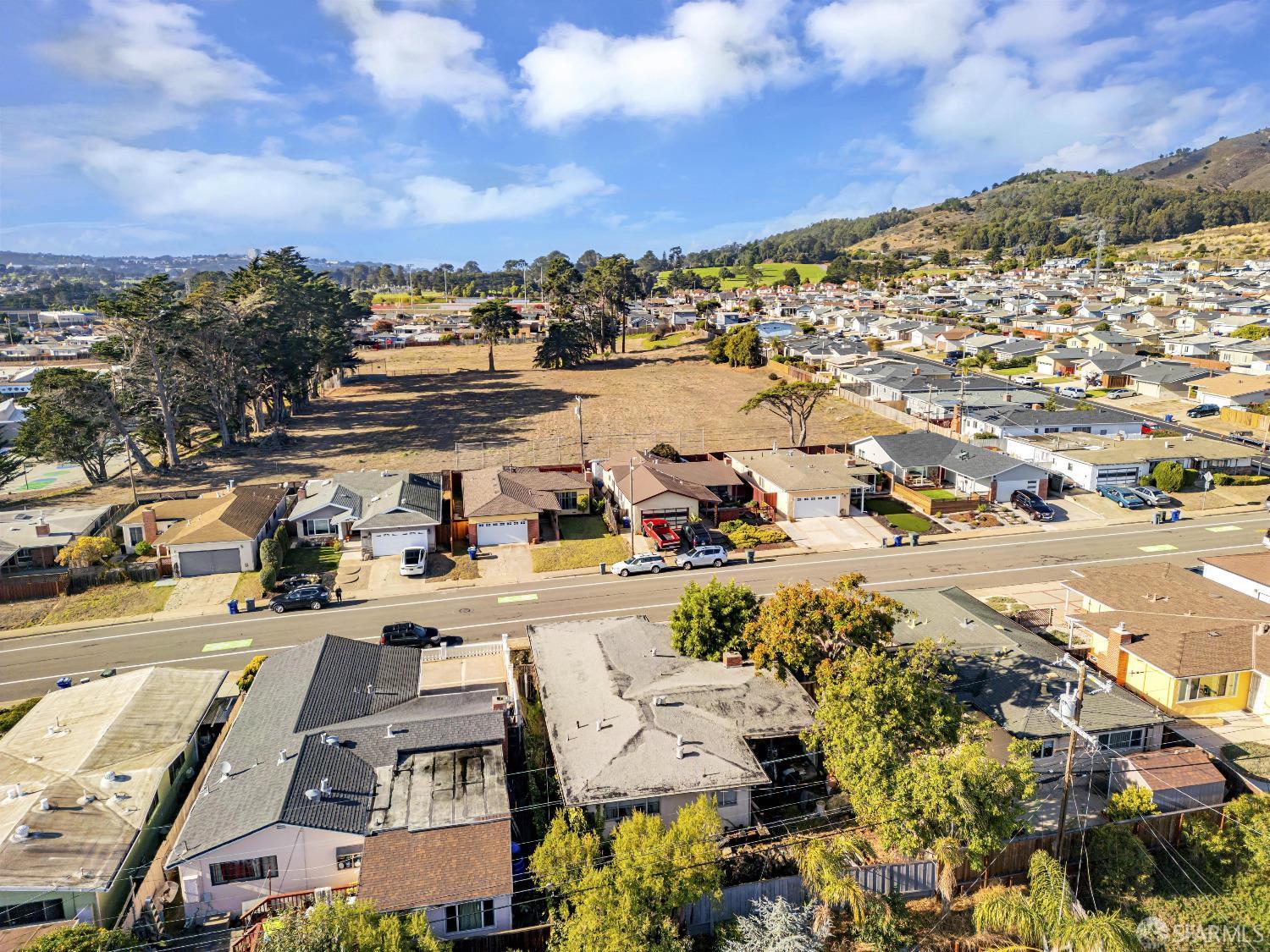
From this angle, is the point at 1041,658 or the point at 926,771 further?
the point at 1041,658

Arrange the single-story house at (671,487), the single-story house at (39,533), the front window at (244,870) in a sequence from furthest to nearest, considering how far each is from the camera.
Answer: the single-story house at (671,487) < the single-story house at (39,533) < the front window at (244,870)

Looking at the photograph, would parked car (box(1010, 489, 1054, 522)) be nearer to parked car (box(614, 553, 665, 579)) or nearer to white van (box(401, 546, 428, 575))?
parked car (box(614, 553, 665, 579))

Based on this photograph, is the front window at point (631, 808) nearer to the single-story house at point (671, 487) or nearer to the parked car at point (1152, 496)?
the single-story house at point (671, 487)

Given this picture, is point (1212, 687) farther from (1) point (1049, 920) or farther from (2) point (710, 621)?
(2) point (710, 621)

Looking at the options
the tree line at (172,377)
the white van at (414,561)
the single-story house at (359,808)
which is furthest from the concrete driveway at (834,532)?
the tree line at (172,377)

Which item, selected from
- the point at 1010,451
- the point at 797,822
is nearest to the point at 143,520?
the point at 797,822

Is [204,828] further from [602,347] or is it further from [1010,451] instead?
[602,347]
